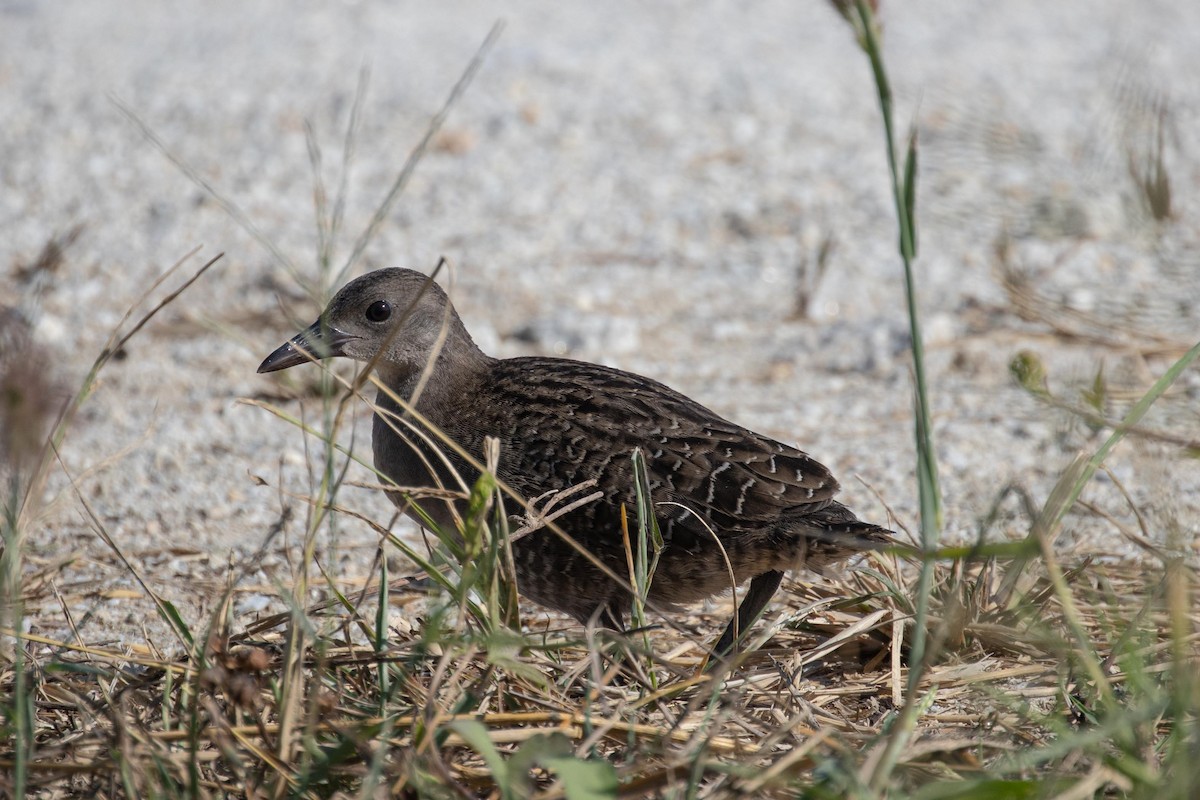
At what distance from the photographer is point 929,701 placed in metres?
2.95

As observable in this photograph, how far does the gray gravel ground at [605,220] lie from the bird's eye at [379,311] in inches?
21.4

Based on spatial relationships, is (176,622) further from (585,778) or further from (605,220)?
(605,220)

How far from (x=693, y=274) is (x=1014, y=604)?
3.92 m

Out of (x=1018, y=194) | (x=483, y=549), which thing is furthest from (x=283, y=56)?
(x=483, y=549)

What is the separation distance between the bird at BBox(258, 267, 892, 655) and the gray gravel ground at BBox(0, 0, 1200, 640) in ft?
2.41

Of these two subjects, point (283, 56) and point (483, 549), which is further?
point (283, 56)

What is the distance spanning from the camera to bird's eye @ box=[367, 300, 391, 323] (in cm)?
444

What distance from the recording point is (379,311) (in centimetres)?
445

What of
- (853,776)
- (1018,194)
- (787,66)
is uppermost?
(787,66)

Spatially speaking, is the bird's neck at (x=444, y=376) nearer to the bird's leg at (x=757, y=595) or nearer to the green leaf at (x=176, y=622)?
the bird's leg at (x=757, y=595)

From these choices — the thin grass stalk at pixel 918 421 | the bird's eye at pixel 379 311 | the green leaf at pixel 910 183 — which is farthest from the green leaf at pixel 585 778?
the bird's eye at pixel 379 311

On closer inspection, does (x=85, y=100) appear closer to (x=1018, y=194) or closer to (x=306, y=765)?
(x=1018, y=194)

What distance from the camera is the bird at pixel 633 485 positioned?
3643 mm

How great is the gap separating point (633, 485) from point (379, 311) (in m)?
1.27
